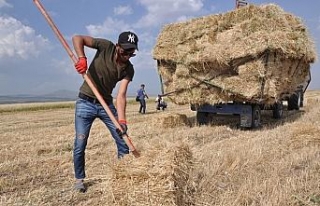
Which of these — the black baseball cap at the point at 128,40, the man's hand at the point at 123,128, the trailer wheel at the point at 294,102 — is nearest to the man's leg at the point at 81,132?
the man's hand at the point at 123,128

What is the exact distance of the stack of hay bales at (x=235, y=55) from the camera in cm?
928

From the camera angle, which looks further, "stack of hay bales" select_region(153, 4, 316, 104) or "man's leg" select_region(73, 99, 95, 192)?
"stack of hay bales" select_region(153, 4, 316, 104)

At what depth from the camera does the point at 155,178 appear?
369 cm

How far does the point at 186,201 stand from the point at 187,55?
22.7 ft

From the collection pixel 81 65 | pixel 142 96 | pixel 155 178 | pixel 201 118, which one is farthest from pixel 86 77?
pixel 142 96

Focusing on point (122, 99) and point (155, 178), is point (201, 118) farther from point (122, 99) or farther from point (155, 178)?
point (155, 178)

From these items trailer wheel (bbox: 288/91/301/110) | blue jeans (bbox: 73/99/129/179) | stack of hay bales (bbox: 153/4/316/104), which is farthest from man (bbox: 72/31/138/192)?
trailer wheel (bbox: 288/91/301/110)

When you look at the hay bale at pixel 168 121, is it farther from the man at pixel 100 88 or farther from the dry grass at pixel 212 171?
the man at pixel 100 88

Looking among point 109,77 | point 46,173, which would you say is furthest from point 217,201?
point 46,173

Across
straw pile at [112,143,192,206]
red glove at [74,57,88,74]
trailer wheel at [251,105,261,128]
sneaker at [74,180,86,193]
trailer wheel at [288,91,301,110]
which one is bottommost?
sneaker at [74,180,86,193]

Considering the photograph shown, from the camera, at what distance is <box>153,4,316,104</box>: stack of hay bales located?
30.5ft

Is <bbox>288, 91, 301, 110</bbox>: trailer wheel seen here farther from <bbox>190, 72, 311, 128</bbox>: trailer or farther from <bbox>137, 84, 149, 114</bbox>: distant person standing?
<bbox>137, 84, 149, 114</bbox>: distant person standing

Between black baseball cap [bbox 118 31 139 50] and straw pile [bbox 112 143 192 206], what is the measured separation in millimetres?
1127

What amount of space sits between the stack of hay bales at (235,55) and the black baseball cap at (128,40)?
5294mm
